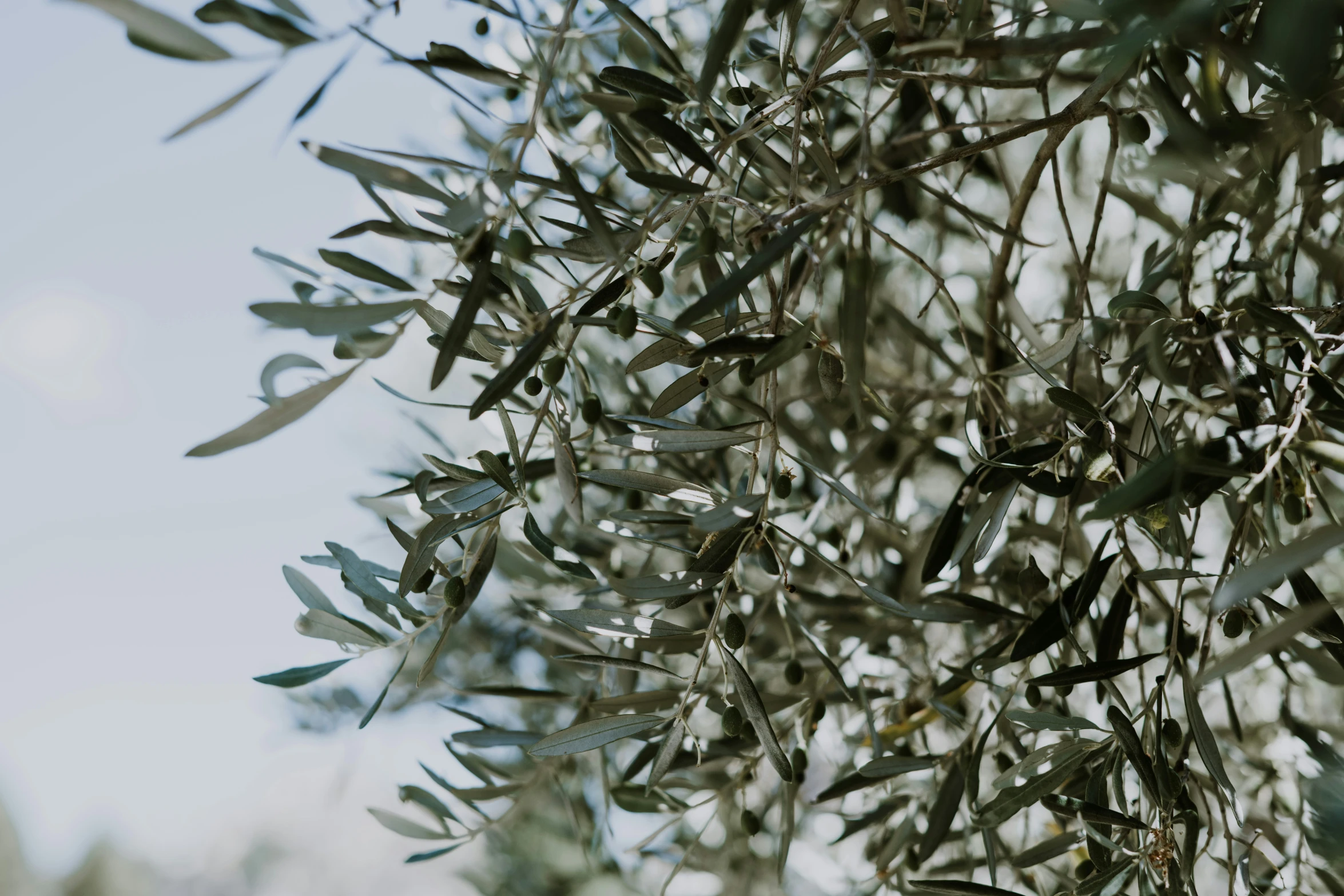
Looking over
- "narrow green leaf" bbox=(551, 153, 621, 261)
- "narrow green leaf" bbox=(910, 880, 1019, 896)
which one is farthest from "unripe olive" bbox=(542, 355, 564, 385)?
"narrow green leaf" bbox=(910, 880, 1019, 896)

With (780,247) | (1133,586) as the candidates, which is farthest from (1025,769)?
(780,247)

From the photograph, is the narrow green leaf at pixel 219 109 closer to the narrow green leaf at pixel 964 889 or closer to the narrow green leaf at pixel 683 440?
the narrow green leaf at pixel 683 440

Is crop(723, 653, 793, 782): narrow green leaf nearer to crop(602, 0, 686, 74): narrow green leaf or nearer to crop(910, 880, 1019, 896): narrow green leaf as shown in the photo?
crop(910, 880, 1019, 896): narrow green leaf

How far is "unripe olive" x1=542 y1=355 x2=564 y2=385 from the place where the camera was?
0.59m

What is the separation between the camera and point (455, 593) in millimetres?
639

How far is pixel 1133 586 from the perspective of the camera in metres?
0.69

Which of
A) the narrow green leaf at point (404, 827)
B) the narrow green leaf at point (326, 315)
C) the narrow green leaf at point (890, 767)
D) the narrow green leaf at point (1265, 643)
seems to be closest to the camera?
the narrow green leaf at point (1265, 643)

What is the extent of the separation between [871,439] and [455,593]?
0.60 meters

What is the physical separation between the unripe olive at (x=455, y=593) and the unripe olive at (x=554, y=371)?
16 centimetres

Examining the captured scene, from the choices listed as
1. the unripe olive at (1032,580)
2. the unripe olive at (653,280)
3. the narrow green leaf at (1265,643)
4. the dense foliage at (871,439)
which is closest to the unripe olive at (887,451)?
the dense foliage at (871,439)

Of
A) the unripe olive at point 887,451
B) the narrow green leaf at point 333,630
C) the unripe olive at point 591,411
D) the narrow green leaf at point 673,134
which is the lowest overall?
the narrow green leaf at point 333,630

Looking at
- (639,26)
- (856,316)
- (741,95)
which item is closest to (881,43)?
(741,95)

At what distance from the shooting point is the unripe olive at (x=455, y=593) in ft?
2.09

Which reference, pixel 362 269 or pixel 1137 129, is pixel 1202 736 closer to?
pixel 1137 129
